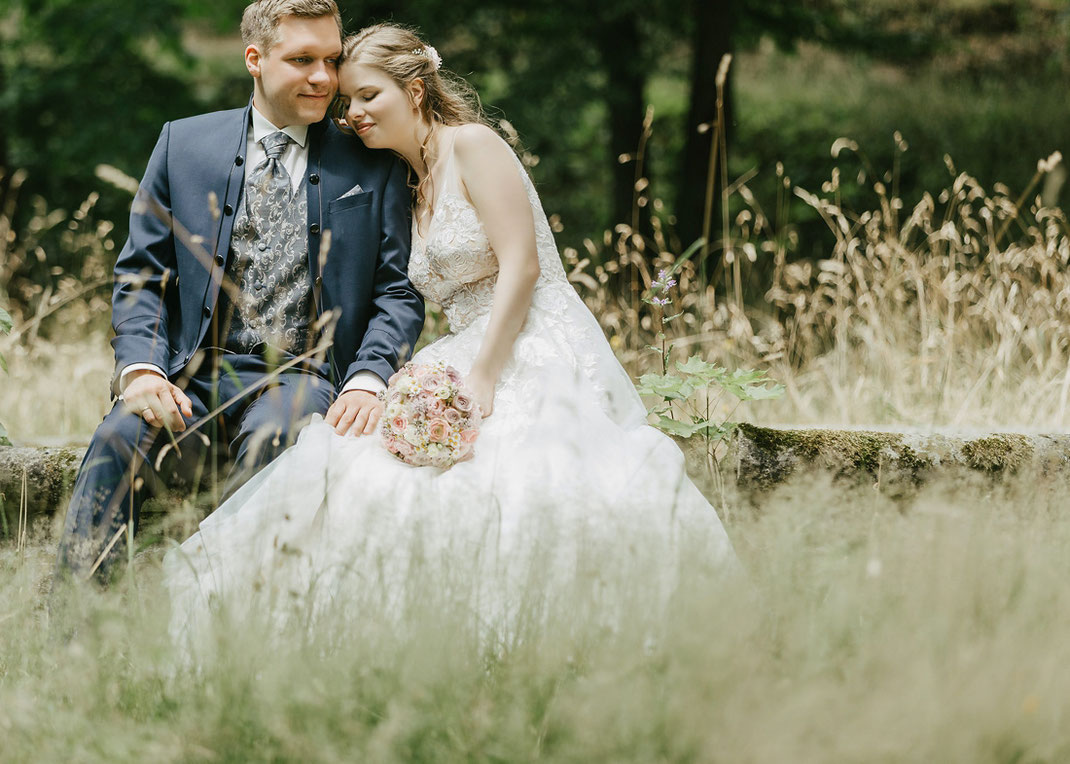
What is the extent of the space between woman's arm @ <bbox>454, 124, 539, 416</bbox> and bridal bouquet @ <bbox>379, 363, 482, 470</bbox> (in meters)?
0.21

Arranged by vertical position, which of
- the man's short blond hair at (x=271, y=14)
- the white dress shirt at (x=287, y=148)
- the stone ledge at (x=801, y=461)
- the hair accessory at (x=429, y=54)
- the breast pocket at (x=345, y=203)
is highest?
the man's short blond hair at (x=271, y=14)

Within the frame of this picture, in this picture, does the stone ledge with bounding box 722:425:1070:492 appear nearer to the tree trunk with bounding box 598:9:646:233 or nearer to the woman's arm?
the woman's arm

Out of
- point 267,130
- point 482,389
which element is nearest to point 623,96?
point 267,130

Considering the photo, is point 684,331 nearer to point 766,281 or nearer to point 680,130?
point 766,281

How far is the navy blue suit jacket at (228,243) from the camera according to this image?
2.98 meters

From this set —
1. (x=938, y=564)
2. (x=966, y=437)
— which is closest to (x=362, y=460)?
(x=938, y=564)

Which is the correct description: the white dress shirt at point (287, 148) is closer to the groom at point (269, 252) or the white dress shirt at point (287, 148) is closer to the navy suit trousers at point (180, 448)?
the groom at point (269, 252)

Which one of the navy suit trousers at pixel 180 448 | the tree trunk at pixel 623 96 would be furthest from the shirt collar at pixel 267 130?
the tree trunk at pixel 623 96

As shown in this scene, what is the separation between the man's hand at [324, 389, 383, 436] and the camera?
2703 millimetres

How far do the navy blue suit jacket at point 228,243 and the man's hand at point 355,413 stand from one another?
15 cm

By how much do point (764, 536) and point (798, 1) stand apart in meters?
7.33

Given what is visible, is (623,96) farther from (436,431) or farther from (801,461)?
(436,431)

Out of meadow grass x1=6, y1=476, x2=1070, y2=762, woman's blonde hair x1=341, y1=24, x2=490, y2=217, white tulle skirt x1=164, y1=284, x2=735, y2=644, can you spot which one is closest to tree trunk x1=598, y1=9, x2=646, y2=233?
woman's blonde hair x1=341, y1=24, x2=490, y2=217

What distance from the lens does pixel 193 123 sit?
313 centimetres
